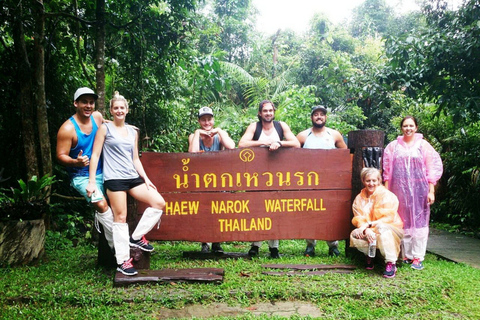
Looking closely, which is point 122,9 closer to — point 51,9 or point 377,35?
point 51,9

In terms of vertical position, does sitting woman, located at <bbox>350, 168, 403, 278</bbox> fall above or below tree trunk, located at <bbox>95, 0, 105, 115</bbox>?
below

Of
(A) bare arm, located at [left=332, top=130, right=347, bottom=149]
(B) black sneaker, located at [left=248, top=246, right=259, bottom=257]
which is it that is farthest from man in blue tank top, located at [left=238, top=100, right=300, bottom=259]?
(A) bare arm, located at [left=332, top=130, right=347, bottom=149]

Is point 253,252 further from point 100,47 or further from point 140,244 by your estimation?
point 100,47

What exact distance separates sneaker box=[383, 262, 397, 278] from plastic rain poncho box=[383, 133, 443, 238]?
59 cm

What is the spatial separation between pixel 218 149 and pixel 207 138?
190mm

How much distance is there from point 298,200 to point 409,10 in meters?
20.7

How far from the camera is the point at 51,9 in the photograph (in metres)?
5.38

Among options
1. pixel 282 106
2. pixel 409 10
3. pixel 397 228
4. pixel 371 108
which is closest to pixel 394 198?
pixel 397 228

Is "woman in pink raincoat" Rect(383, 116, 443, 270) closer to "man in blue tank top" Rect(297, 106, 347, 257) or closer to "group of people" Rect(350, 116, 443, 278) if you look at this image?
"group of people" Rect(350, 116, 443, 278)

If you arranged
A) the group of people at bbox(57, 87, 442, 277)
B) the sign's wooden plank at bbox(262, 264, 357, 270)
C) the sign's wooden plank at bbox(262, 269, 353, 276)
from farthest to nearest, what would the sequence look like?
the sign's wooden plank at bbox(262, 264, 357, 270) < the sign's wooden plank at bbox(262, 269, 353, 276) < the group of people at bbox(57, 87, 442, 277)

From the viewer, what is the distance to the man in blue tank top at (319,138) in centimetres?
418

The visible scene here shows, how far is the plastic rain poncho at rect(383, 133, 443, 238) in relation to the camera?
3951 millimetres

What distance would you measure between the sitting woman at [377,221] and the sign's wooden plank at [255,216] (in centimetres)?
31

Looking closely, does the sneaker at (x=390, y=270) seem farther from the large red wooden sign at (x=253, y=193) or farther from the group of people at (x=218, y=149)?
the large red wooden sign at (x=253, y=193)
